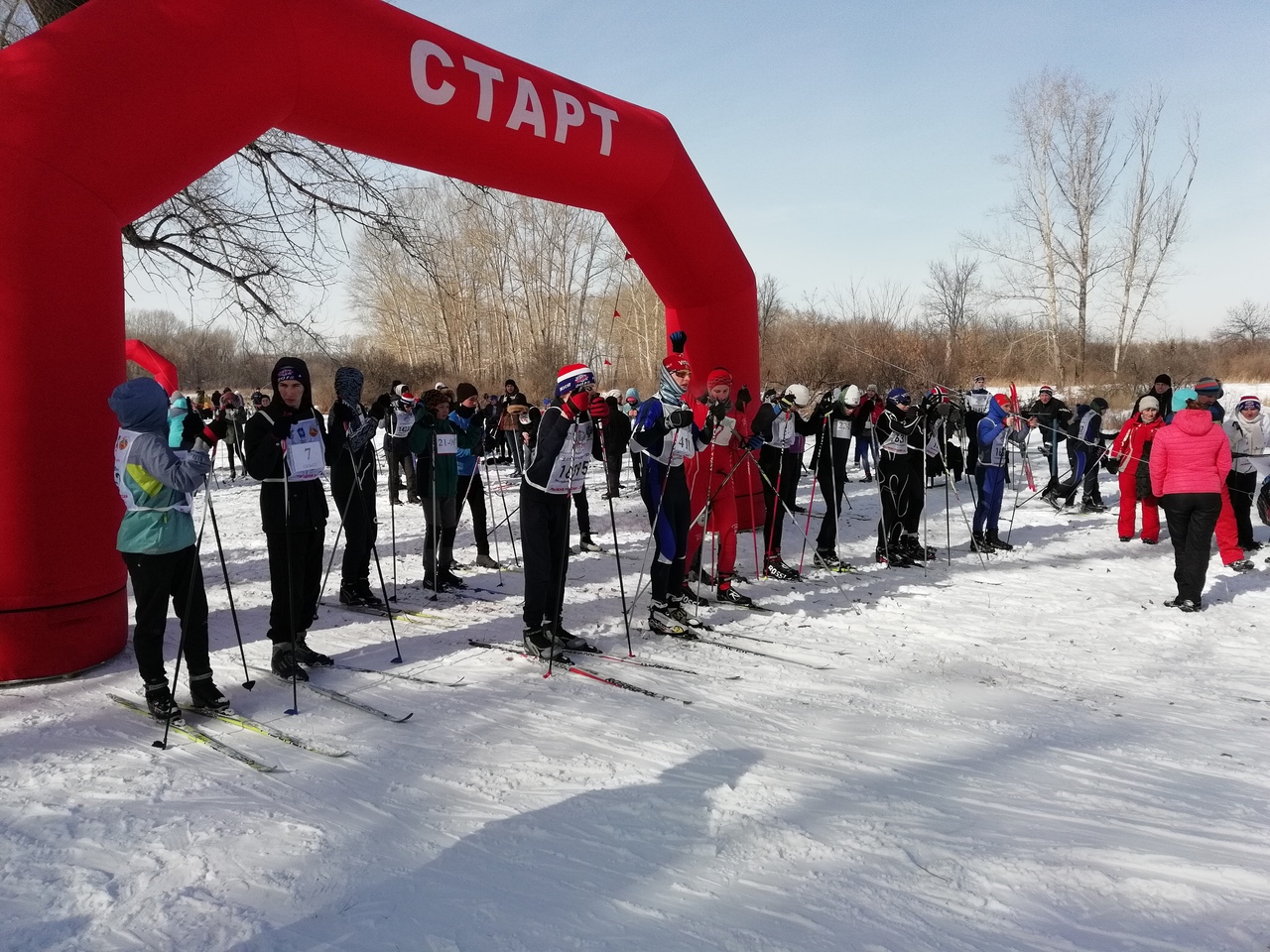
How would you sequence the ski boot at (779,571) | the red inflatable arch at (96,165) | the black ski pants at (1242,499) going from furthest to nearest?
the black ski pants at (1242,499), the ski boot at (779,571), the red inflatable arch at (96,165)

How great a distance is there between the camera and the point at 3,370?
4.27 m

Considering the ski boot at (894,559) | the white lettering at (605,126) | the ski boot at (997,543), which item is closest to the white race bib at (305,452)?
the white lettering at (605,126)

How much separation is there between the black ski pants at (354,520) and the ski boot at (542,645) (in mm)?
1798

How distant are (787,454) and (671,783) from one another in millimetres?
5547

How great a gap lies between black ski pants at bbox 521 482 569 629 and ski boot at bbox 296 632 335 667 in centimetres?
122

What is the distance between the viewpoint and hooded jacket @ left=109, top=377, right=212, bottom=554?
12.4ft

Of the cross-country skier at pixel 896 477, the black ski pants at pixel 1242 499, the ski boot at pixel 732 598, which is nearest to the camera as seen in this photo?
the ski boot at pixel 732 598

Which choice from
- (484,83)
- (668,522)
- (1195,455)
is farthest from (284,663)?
(1195,455)

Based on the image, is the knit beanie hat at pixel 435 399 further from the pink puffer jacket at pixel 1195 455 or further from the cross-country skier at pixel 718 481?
the pink puffer jacket at pixel 1195 455

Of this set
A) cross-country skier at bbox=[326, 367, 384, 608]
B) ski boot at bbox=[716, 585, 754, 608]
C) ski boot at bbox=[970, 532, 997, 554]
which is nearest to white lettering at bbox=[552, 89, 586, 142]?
cross-country skier at bbox=[326, 367, 384, 608]

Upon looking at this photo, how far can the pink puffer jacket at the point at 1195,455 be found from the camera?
6684mm

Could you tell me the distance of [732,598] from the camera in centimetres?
666

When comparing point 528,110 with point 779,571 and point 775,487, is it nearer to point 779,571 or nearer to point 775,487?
point 775,487

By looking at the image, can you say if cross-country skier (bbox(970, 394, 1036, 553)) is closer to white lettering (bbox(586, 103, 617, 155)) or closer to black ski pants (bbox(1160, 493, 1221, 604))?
black ski pants (bbox(1160, 493, 1221, 604))
